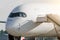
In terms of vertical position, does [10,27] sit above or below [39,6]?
below

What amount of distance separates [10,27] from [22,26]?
60cm

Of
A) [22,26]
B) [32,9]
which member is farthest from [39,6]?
[22,26]

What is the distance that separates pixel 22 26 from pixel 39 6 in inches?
61.2

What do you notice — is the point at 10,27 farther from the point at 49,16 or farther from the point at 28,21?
the point at 49,16

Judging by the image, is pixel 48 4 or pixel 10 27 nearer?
pixel 10 27

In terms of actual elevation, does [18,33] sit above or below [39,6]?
below

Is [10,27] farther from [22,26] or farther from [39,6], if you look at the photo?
[39,6]

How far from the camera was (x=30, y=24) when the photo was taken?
15.4 meters

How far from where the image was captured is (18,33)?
15.6m

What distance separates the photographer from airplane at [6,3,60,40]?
15.3 metres

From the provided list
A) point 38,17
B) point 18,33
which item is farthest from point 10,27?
point 38,17

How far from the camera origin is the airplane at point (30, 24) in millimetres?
15340

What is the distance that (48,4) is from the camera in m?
16.5

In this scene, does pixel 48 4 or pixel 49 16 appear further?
pixel 48 4
